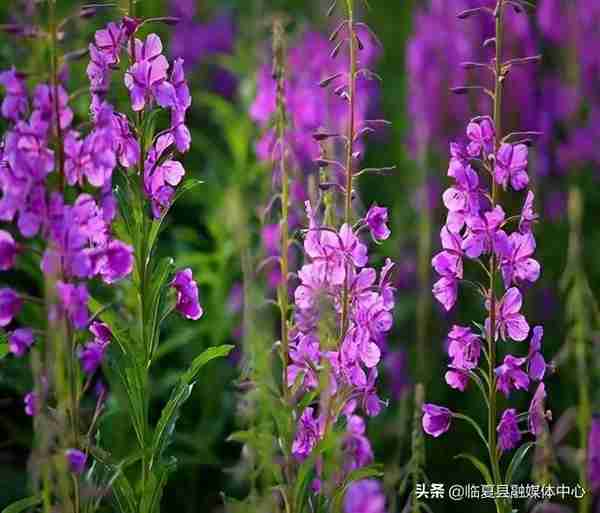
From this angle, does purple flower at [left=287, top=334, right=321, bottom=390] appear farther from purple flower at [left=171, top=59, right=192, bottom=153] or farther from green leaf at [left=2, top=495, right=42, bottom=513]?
green leaf at [left=2, top=495, right=42, bottom=513]

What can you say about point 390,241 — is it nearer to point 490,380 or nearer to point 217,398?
point 217,398

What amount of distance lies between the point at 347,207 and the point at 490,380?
0.50m

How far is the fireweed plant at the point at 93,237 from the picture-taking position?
6.96 ft

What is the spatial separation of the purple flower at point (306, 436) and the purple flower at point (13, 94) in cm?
92

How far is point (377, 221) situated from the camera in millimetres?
2553

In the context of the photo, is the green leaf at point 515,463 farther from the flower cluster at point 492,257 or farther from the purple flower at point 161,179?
the purple flower at point 161,179

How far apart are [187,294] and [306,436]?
421 mm

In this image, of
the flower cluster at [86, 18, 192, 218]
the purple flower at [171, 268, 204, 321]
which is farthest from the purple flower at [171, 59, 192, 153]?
the purple flower at [171, 268, 204, 321]

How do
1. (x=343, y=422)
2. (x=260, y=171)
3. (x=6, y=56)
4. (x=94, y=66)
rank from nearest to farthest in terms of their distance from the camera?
(x=94, y=66)
(x=343, y=422)
(x=6, y=56)
(x=260, y=171)

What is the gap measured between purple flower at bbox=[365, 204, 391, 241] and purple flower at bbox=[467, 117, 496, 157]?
0.78ft

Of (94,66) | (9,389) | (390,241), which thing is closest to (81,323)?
(94,66)

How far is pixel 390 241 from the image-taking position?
5.69 metres

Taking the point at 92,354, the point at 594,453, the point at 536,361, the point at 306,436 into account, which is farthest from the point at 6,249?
the point at 594,453

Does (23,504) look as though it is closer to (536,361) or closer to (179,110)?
(179,110)
